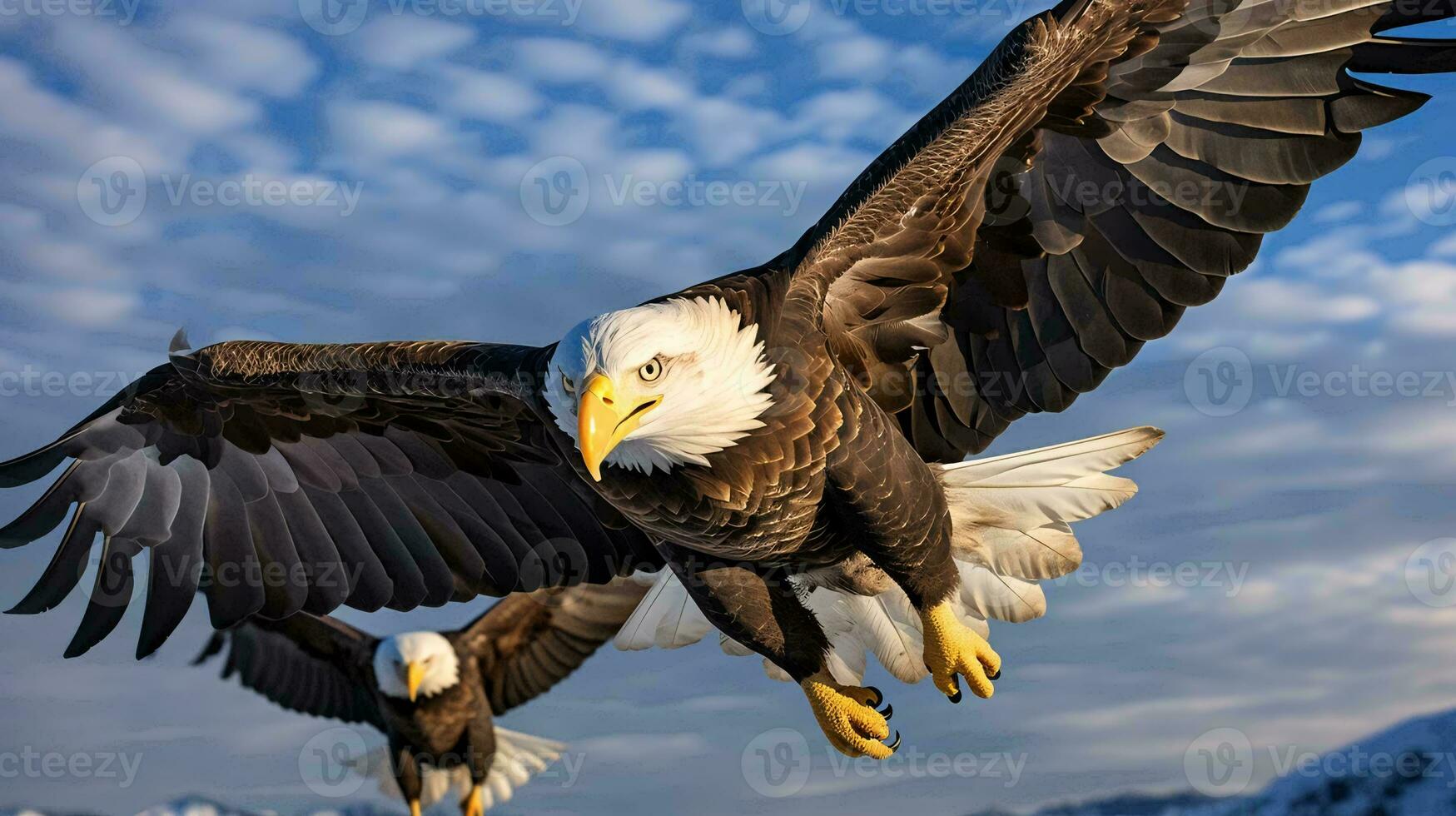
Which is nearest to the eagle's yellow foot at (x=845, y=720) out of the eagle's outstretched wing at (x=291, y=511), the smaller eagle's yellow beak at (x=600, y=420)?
the eagle's outstretched wing at (x=291, y=511)

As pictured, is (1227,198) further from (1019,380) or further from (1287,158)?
(1019,380)

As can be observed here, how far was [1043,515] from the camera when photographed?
4703 millimetres

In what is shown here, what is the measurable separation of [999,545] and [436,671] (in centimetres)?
534

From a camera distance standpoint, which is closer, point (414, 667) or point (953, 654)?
point (953, 654)

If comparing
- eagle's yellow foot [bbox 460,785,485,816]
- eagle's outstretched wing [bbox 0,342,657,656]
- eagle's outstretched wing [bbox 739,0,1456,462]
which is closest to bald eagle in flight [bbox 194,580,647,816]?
eagle's yellow foot [bbox 460,785,485,816]

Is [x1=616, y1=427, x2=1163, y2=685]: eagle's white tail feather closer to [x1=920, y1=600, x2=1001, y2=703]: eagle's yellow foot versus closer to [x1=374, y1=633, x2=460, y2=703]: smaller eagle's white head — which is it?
[x1=920, y1=600, x2=1001, y2=703]: eagle's yellow foot

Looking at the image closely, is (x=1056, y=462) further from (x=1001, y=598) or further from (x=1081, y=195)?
(x=1081, y=195)

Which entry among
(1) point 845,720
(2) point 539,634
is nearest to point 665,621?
(1) point 845,720

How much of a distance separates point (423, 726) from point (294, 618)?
1.31m

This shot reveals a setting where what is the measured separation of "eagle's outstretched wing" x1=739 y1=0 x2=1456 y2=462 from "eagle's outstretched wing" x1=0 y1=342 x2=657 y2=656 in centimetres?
145

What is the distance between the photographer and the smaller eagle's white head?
8.77m

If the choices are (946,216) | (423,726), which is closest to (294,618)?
(423,726)

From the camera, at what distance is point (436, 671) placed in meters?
8.80

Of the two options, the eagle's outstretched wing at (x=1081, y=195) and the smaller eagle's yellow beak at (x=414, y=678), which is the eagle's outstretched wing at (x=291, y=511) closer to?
the eagle's outstretched wing at (x=1081, y=195)
